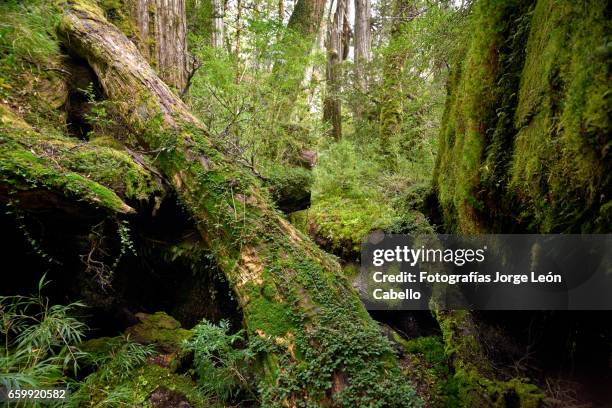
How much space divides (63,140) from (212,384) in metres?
2.85

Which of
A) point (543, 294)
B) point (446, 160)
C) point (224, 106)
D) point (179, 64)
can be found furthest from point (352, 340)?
point (179, 64)

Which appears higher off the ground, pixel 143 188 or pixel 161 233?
pixel 143 188

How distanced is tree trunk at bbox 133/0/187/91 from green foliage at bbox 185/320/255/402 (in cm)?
451

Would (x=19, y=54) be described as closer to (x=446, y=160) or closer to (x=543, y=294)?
(x=446, y=160)

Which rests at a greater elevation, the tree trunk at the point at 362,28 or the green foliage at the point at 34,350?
the tree trunk at the point at 362,28

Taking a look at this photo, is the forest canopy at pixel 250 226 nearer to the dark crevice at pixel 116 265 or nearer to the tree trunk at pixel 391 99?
the dark crevice at pixel 116 265

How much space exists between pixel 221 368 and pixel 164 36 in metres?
5.50

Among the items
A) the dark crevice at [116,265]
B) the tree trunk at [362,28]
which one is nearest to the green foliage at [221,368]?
the dark crevice at [116,265]

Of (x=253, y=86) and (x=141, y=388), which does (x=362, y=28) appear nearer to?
(x=253, y=86)

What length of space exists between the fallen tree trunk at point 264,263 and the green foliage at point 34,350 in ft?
4.97

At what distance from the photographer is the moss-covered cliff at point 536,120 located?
1.52 metres

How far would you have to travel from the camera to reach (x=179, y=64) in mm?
6000

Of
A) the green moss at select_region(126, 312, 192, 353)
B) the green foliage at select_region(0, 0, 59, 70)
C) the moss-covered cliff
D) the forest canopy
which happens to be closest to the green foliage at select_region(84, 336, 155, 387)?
the forest canopy

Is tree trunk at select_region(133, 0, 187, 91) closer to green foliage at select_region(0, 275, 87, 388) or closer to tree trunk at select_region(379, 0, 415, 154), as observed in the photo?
green foliage at select_region(0, 275, 87, 388)
